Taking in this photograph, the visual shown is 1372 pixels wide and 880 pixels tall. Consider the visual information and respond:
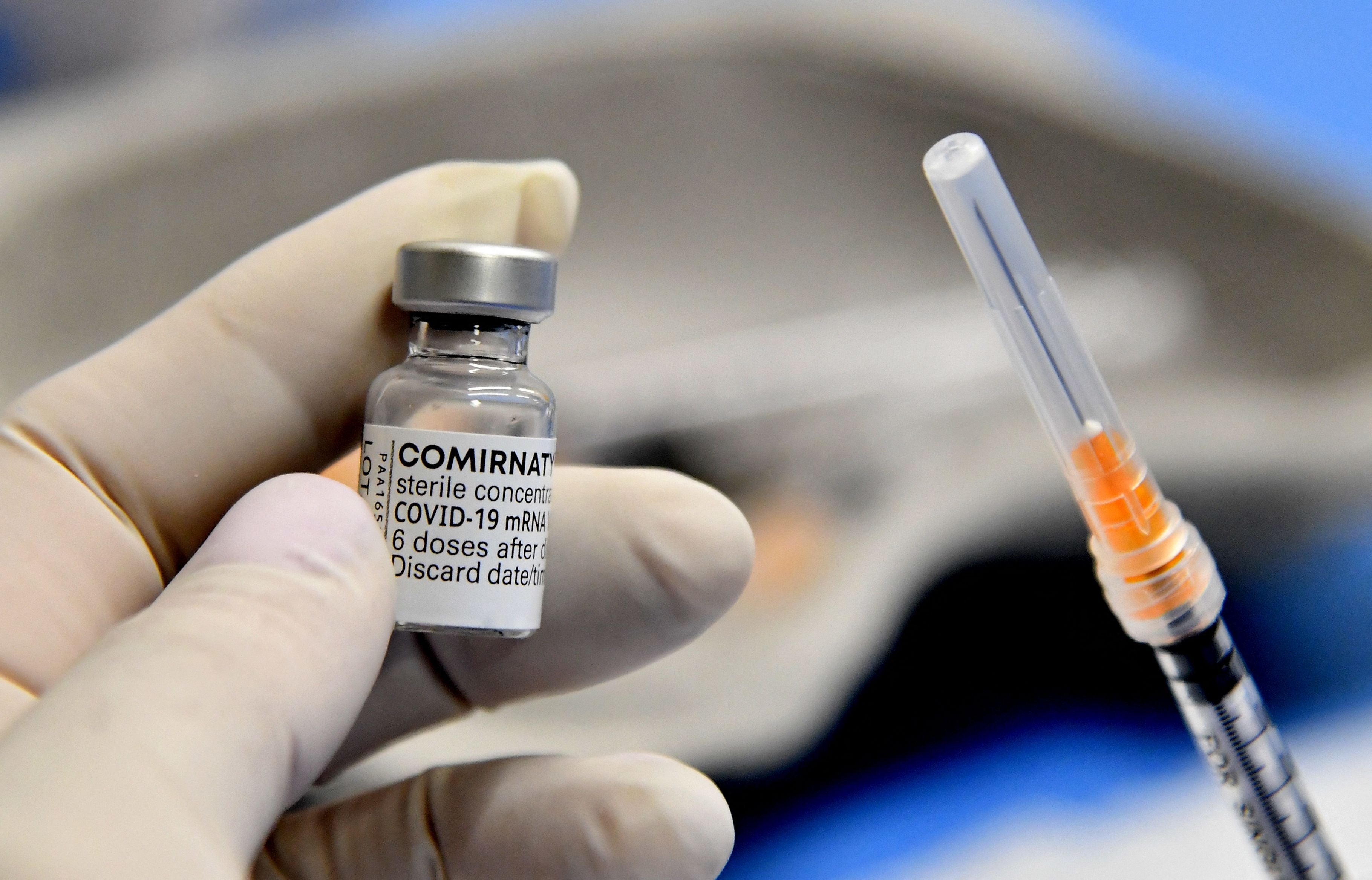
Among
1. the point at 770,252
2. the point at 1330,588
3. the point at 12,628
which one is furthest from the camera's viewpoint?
the point at 770,252

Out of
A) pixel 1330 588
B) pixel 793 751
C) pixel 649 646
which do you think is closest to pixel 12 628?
pixel 649 646

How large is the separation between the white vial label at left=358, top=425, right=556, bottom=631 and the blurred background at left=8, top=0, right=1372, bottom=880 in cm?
52

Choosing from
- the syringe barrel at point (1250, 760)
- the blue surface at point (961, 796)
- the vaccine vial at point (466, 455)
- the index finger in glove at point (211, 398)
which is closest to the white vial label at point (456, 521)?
the vaccine vial at point (466, 455)

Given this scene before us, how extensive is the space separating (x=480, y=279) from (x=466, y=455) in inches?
3.8

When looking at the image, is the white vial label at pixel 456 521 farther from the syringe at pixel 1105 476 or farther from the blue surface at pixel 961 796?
the blue surface at pixel 961 796

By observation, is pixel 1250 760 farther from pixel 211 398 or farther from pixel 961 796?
pixel 211 398

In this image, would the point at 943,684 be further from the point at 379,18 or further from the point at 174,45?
the point at 174,45

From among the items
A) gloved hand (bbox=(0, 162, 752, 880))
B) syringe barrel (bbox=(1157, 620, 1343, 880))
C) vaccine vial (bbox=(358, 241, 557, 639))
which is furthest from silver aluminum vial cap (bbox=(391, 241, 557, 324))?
syringe barrel (bbox=(1157, 620, 1343, 880))

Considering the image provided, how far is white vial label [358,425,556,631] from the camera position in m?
0.52

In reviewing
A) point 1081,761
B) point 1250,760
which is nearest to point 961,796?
point 1081,761

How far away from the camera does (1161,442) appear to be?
1130 mm

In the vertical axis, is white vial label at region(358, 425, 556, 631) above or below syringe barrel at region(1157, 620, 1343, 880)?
above

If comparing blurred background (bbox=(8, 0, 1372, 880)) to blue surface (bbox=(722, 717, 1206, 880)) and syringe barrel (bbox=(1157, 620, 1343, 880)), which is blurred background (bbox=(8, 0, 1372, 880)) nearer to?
blue surface (bbox=(722, 717, 1206, 880))

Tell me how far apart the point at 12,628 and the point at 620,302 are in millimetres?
729
